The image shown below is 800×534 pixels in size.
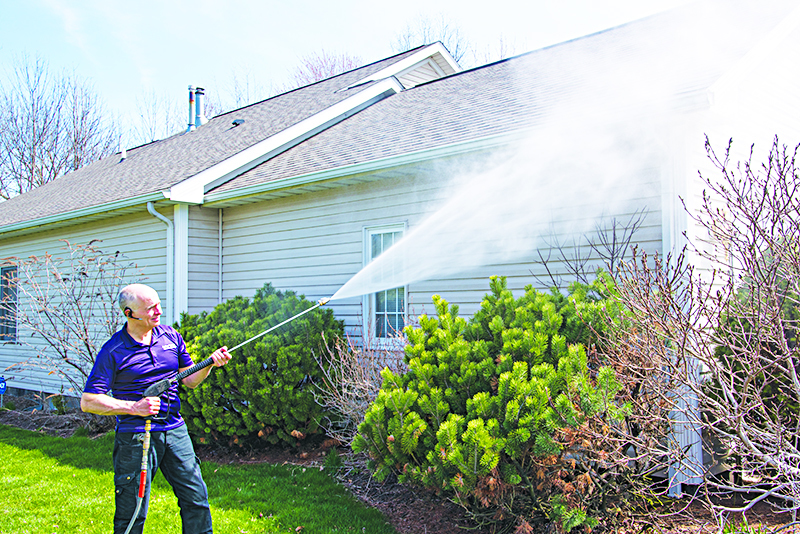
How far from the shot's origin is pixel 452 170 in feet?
25.7

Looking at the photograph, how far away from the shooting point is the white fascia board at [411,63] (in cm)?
1350

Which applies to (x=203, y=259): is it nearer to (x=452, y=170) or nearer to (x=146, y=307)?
(x=452, y=170)

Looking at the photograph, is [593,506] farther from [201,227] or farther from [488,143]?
[201,227]

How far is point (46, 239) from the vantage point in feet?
44.8

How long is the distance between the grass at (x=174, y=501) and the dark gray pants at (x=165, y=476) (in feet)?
3.64

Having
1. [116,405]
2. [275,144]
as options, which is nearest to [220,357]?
[116,405]

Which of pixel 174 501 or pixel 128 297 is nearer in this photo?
pixel 128 297

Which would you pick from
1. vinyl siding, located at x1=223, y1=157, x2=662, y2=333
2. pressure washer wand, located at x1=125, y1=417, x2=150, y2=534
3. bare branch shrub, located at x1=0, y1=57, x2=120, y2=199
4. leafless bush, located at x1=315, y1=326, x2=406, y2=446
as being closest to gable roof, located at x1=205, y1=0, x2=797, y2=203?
vinyl siding, located at x1=223, y1=157, x2=662, y2=333

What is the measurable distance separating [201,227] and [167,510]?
19.4 ft

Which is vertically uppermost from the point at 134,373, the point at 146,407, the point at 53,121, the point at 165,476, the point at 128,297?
the point at 53,121

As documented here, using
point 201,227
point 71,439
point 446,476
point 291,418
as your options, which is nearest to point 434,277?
point 291,418

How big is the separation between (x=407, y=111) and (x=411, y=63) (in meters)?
3.70

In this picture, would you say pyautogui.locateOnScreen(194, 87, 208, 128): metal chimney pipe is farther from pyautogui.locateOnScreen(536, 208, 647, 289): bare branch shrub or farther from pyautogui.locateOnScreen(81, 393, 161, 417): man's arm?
→ pyautogui.locateOnScreen(81, 393, 161, 417): man's arm

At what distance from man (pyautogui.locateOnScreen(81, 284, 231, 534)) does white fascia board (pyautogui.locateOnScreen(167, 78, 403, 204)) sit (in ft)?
20.3
